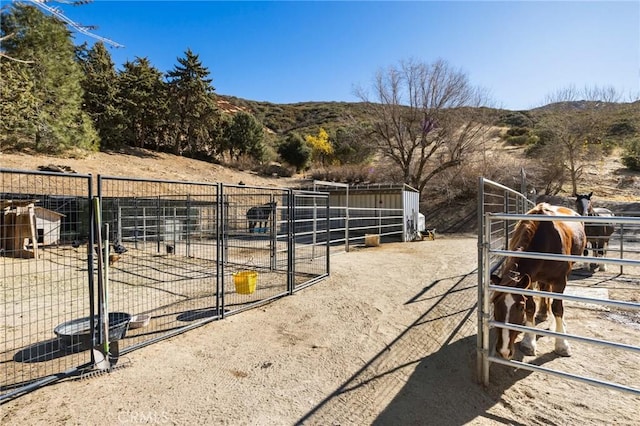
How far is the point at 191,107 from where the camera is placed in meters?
26.2

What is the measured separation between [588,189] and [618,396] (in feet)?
61.4

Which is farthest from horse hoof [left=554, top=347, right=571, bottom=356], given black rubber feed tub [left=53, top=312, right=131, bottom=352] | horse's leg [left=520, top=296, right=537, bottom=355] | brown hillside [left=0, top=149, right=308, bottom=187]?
brown hillside [left=0, top=149, right=308, bottom=187]

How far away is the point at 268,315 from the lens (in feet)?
13.2

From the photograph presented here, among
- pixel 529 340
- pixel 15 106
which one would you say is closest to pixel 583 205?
pixel 529 340

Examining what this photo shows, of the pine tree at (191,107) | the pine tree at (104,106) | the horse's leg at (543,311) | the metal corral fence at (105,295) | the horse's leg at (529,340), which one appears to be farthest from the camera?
the pine tree at (191,107)

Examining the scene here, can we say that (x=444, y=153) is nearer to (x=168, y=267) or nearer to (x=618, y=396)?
(x=168, y=267)

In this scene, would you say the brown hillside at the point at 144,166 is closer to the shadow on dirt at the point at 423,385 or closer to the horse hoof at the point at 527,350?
the shadow on dirt at the point at 423,385

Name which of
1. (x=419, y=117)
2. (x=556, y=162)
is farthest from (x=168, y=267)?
(x=556, y=162)

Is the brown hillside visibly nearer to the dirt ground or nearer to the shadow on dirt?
the dirt ground

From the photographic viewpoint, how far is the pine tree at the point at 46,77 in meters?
14.2

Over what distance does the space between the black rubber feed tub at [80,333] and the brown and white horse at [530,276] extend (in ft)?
10.5
